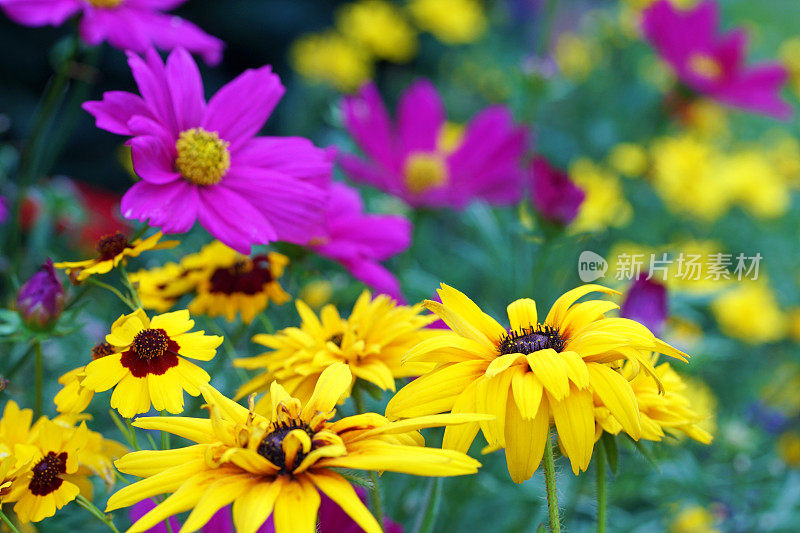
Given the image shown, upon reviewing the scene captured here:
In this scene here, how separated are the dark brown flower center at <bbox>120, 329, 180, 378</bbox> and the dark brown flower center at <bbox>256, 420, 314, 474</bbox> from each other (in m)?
0.08

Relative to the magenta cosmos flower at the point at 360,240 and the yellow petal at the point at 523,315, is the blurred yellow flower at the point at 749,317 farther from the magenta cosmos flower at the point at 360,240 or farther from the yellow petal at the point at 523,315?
the yellow petal at the point at 523,315

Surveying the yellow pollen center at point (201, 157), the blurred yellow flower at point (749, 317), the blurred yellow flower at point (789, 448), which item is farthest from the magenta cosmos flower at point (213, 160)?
the blurred yellow flower at point (749, 317)

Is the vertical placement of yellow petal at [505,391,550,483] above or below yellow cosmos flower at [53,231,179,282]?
below

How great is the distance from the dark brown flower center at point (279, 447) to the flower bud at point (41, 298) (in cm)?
20

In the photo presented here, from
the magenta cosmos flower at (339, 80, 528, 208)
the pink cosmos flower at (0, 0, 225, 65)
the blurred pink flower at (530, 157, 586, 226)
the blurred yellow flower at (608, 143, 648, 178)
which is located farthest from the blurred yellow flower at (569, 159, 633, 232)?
the pink cosmos flower at (0, 0, 225, 65)

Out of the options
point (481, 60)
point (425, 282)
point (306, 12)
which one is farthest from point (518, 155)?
point (306, 12)

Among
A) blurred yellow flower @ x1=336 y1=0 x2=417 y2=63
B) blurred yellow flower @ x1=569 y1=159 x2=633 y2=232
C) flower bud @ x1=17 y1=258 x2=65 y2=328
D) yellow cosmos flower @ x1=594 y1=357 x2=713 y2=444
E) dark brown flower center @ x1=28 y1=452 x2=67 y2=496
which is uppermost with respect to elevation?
blurred yellow flower @ x1=336 y1=0 x2=417 y2=63

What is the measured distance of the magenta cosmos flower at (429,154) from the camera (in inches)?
38.3

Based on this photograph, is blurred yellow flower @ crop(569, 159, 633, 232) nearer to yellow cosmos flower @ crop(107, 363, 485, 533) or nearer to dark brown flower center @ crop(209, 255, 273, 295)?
dark brown flower center @ crop(209, 255, 273, 295)

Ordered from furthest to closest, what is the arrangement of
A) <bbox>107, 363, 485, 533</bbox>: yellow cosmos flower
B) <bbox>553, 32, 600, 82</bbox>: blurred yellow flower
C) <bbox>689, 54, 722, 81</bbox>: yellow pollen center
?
<bbox>553, 32, 600, 82</bbox>: blurred yellow flower → <bbox>689, 54, 722, 81</bbox>: yellow pollen center → <bbox>107, 363, 485, 533</bbox>: yellow cosmos flower

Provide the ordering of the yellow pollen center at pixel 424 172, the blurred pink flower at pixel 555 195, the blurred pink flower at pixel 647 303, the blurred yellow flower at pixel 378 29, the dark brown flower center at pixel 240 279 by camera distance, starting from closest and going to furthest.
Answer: the dark brown flower center at pixel 240 279 < the blurred pink flower at pixel 647 303 < the blurred pink flower at pixel 555 195 < the yellow pollen center at pixel 424 172 < the blurred yellow flower at pixel 378 29

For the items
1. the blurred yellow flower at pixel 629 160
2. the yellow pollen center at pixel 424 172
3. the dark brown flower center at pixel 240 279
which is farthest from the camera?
the blurred yellow flower at pixel 629 160

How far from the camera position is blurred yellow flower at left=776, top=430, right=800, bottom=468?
3.42 ft

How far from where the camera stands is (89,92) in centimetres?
173
